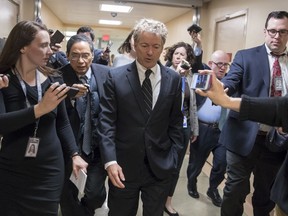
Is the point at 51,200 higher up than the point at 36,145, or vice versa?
the point at 36,145

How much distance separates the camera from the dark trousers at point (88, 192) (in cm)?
196

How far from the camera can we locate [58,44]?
235 cm

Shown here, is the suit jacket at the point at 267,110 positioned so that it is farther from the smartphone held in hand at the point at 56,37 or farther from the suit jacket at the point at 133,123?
the smartphone held in hand at the point at 56,37

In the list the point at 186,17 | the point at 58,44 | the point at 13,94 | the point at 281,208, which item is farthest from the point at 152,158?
the point at 186,17

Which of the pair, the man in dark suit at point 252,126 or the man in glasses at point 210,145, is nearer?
the man in dark suit at point 252,126

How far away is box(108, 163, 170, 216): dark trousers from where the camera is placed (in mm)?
1579

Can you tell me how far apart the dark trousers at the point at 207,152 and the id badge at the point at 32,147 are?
1.96 metres

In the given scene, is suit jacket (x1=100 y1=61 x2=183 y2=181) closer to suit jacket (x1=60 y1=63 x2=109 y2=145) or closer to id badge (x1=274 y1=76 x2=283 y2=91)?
suit jacket (x1=60 y1=63 x2=109 y2=145)

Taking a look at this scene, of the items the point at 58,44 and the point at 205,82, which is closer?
the point at 205,82

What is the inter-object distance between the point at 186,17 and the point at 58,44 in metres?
3.95

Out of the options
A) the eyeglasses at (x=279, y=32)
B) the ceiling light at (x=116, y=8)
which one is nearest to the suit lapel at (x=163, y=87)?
the eyeglasses at (x=279, y=32)

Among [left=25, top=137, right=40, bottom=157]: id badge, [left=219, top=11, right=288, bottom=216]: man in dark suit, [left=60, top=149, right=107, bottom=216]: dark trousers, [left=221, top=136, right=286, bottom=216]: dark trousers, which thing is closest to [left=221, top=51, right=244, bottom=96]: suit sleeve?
[left=219, top=11, right=288, bottom=216]: man in dark suit

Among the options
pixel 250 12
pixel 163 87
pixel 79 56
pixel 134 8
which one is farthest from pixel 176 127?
pixel 134 8

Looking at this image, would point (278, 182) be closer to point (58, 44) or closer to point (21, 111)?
point (21, 111)
